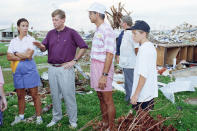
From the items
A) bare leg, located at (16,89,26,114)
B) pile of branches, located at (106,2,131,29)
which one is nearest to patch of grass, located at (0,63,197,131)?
bare leg, located at (16,89,26,114)

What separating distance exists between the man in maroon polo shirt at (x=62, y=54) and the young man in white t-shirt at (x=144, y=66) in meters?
1.32

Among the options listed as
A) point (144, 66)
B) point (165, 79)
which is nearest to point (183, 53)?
point (165, 79)

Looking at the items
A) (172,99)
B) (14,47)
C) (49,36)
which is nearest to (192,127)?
(172,99)

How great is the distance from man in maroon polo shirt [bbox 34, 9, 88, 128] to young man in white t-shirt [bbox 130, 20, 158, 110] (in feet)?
4.32

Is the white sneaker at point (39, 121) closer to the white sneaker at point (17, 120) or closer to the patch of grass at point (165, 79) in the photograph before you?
the white sneaker at point (17, 120)

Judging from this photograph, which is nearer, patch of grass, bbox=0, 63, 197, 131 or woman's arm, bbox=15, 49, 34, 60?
woman's arm, bbox=15, 49, 34, 60

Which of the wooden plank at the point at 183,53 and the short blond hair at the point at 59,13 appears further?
the wooden plank at the point at 183,53

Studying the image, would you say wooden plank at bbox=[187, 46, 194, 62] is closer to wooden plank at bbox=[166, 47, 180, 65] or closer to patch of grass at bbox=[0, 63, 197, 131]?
wooden plank at bbox=[166, 47, 180, 65]

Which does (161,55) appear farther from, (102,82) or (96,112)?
(102,82)

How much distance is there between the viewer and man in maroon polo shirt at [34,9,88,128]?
414 centimetres

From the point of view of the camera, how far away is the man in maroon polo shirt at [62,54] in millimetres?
4137

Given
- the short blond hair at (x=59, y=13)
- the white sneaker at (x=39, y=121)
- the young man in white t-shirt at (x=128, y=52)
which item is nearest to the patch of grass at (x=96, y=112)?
the white sneaker at (x=39, y=121)

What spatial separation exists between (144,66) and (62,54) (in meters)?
1.61

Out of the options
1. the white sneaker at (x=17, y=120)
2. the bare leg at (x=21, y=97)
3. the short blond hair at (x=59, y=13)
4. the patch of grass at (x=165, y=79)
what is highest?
the short blond hair at (x=59, y=13)
